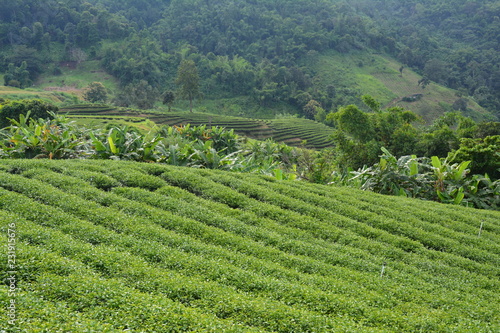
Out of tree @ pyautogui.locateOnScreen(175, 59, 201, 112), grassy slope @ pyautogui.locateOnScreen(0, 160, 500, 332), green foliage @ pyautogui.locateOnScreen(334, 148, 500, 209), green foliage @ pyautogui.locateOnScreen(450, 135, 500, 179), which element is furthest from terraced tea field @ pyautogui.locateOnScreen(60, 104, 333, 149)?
grassy slope @ pyautogui.locateOnScreen(0, 160, 500, 332)

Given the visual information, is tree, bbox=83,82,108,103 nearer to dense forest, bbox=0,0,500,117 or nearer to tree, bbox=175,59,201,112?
dense forest, bbox=0,0,500,117

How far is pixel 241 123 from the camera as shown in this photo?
68375mm

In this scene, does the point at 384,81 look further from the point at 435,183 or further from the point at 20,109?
the point at 435,183

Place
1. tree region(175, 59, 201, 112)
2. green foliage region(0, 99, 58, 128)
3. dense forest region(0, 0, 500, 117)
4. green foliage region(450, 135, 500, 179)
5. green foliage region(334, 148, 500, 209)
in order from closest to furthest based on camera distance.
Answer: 1. green foliage region(334, 148, 500, 209)
2. green foliage region(450, 135, 500, 179)
3. green foliage region(0, 99, 58, 128)
4. tree region(175, 59, 201, 112)
5. dense forest region(0, 0, 500, 117)

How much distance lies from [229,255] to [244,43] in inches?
5121

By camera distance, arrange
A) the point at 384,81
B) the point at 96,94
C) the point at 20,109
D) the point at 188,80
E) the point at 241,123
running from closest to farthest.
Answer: the point at 20,109 → the point at 241,123 → the point at 96,94 → the point at 188,80 → the point at 384,81

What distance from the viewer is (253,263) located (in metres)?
4.86

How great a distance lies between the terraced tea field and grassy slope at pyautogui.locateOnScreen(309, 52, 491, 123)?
2754cm

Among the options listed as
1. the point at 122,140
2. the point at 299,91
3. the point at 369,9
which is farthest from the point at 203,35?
the point at 122,140

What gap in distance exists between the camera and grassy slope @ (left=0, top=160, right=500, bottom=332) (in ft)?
11.6

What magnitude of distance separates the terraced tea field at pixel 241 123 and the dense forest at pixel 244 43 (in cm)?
1472

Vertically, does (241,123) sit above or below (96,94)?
below

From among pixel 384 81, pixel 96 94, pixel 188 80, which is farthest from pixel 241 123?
pixel 384 81

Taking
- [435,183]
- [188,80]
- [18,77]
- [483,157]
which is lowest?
[18,77]
